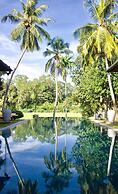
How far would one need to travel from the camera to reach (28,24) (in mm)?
29562

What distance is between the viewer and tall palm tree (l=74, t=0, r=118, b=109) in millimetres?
23891

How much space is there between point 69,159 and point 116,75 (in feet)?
63.0

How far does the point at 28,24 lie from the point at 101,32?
325 inches

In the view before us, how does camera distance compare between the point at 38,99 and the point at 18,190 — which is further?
the point at 38,99

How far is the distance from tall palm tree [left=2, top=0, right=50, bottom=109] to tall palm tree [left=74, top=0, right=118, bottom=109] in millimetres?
4565

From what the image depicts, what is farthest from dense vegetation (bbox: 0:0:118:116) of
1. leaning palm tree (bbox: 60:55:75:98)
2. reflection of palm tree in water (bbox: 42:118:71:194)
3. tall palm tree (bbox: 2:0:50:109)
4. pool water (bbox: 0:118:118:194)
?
reflection of palm tree in water (bbox: 42:118:71:194)

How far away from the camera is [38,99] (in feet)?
205

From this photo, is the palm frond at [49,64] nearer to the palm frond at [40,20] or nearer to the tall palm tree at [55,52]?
the tall palm tree at [55,52]

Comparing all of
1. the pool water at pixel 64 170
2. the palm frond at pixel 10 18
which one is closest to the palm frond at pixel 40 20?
the palm frond at pixel 10 18

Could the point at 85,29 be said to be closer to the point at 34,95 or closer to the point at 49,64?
the point at 49,64

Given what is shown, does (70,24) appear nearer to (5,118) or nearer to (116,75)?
(116,75)

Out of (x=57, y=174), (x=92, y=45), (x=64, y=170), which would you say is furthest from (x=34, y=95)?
(x=57, y=174)

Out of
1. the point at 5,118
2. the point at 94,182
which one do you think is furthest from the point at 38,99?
the point at 94,182

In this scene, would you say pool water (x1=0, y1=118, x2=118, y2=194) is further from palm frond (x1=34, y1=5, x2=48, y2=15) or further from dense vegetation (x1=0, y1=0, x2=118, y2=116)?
palm frond (x1=34, y1=5, x2=48, y2=15)
